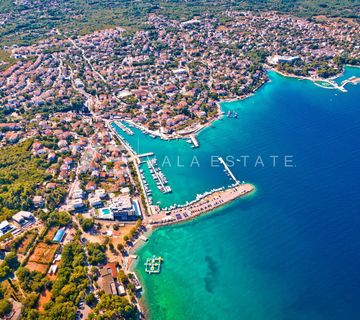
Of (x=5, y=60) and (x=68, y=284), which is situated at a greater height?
(x=5, y=60)

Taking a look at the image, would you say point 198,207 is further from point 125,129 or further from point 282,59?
point 282,59

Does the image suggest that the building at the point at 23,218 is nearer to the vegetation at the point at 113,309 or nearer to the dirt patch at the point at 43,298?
the dirt patch at the point at 43,298

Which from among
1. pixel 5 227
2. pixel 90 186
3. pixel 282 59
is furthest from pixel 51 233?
pixel 282 59

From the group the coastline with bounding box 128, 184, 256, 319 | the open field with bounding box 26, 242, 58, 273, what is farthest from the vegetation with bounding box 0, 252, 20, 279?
the coastline with bounding box 128, 184, 256, 319

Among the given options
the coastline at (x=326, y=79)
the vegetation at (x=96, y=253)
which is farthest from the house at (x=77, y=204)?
the coastline at (x=326, y=79)

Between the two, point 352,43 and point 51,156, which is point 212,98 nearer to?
point 51,156

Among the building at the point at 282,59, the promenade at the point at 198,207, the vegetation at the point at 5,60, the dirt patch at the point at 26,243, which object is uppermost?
the vegetation at the point at 5,60

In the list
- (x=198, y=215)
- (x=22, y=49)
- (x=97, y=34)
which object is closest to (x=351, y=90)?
(x=198, y=215)

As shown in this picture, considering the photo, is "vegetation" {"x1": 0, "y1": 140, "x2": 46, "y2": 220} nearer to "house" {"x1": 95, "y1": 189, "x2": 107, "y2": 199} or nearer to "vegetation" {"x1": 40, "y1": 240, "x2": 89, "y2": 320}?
"house" {"x1": 95, "y1": 189, "x2": 107, "y2": 199}
